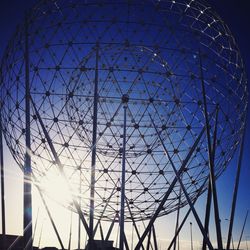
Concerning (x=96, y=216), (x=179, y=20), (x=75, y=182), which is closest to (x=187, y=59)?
(x=179, y=20)

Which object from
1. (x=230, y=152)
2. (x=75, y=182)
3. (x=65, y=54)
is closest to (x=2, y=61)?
(x=65, y=54)

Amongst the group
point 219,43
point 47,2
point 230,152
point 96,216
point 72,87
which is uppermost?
point 47,2

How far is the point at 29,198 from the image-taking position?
550 centimetres

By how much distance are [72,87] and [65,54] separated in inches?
92.9

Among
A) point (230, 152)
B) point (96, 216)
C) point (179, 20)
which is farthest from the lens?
point (96, 216)

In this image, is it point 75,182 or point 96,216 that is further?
point 96,216

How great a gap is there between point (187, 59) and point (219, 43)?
1.78 m

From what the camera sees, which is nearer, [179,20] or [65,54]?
[65,54]

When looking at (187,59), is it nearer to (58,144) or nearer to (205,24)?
(205,24)

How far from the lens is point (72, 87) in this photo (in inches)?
571

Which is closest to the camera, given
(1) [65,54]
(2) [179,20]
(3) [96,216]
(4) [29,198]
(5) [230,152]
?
(4) [29,198]

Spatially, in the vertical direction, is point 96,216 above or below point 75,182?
below

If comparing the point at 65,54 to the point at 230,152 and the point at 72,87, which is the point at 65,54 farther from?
the point at 230,152

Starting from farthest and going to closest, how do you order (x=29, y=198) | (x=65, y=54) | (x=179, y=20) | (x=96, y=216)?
(x=96, y=216) → (x=179, y=20) → (x=65, y=54) → (x=29, y=198)
